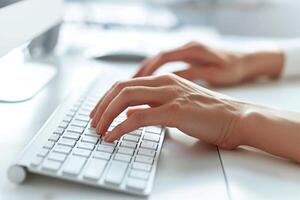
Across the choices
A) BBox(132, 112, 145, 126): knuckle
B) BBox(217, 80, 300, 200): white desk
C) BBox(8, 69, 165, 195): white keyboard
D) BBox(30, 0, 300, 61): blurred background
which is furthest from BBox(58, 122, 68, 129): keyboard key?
BBox(30, 0, 300, 61): blurred background

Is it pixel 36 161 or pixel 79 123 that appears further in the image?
pixel 79 123

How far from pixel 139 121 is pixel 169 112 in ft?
0.14

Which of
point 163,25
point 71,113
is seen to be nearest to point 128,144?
point 71,113

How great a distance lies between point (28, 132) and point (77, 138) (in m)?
0.10

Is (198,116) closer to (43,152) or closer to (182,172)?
(182,172)

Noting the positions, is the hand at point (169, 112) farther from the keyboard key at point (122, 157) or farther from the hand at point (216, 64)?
the hand at point (216, 64)

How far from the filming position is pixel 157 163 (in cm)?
56

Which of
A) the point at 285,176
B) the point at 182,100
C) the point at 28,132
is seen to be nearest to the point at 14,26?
the point at 28,132

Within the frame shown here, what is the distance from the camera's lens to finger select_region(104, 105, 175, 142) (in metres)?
0.58

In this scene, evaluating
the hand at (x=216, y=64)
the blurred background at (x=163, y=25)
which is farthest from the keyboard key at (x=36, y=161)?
A: the blurred background at (x=163, y=25)

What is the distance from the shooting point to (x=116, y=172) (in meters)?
0.51

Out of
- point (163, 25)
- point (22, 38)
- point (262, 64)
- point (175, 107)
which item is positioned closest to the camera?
point (175, 107)

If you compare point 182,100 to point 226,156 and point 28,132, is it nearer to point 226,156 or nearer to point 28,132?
point 226,156

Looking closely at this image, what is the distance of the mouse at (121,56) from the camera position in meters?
1.02
